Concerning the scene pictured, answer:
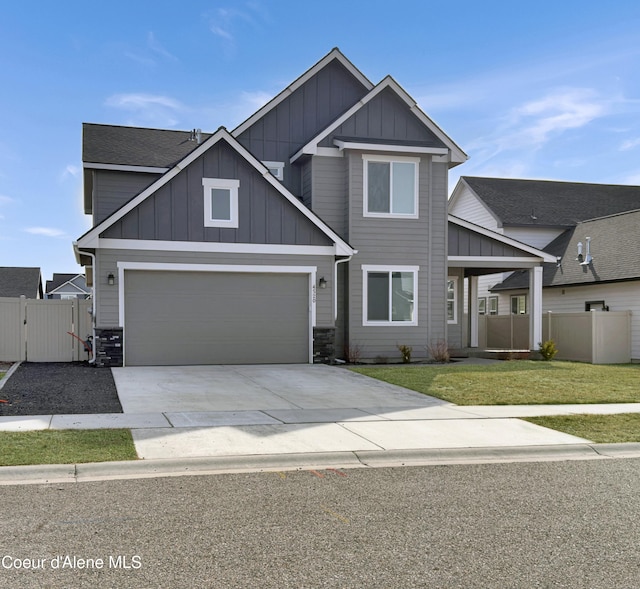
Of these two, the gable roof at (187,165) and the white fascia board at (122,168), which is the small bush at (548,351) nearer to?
the gable roof at (187,165)

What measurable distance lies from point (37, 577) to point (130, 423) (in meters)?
5.46

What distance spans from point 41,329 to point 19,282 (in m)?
34.3

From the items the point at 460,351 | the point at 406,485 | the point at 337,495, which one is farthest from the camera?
the point at 460,351

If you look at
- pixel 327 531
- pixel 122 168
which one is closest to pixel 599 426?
pixel 327 531

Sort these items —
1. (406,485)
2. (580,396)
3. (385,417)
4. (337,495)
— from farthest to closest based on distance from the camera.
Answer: (580,396) → (385,417) → (406,485) → (337,495)

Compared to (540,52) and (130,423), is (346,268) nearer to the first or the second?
(540,52)

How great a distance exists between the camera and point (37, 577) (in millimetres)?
4488

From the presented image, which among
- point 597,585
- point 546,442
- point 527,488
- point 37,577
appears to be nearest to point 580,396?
point 546,442

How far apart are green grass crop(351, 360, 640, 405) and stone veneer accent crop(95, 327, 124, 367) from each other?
6.14 meters

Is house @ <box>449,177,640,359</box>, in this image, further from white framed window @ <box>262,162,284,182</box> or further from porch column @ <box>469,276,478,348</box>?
white framed window @ <box>262,162,284,182</box>

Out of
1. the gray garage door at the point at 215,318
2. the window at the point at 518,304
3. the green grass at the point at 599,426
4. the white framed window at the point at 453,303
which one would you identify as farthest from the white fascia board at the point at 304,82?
the green grass at the point at 599,426

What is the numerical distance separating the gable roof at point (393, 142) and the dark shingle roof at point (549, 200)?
32.6 feet

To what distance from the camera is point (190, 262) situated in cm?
1841

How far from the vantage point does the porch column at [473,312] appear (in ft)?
90.1
